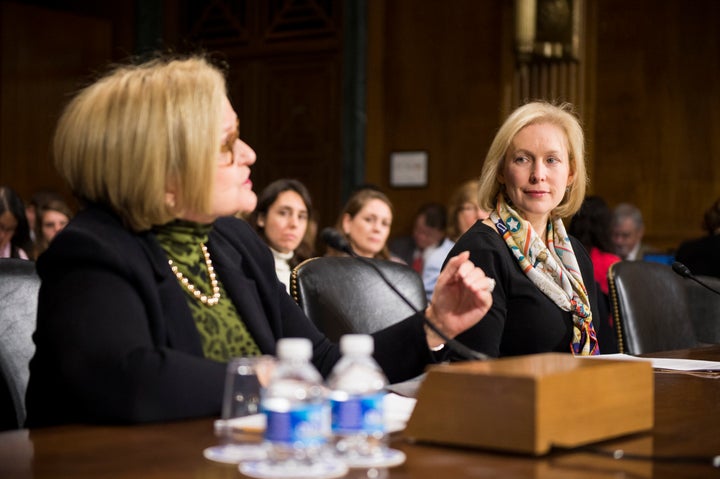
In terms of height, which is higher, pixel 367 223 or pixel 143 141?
pixel 143 141

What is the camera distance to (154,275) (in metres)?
1.88

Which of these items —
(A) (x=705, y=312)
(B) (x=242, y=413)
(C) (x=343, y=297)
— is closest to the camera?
(B) (x=242, y=413)

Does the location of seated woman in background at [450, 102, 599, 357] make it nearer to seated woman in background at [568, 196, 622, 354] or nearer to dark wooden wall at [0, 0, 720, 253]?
seated woman in background at [568, 196, 622, 354]

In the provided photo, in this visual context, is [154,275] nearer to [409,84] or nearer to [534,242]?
[534,242]

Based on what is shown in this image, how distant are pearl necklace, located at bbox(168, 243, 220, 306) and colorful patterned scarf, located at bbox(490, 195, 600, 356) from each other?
3.58ft

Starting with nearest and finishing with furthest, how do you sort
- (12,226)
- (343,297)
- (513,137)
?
(343,297)
(513,137)
(12,226)

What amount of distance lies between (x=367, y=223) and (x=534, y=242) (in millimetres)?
3302

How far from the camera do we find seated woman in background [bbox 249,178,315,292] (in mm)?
5605

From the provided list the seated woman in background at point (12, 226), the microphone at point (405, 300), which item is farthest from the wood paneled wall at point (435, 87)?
the microphone at point (405, 300)

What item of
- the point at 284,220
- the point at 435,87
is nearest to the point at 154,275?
the point at 284,220

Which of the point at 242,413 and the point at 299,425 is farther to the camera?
the point at 242,413

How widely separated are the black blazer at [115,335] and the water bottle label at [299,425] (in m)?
0.45

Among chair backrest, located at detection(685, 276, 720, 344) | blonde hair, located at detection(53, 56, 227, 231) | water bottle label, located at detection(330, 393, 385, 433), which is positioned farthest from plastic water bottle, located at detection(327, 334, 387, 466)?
chair backrest, located at detection(685, 276, 720, 344)

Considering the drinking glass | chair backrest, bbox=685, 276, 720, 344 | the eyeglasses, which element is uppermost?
the eyeglasses
